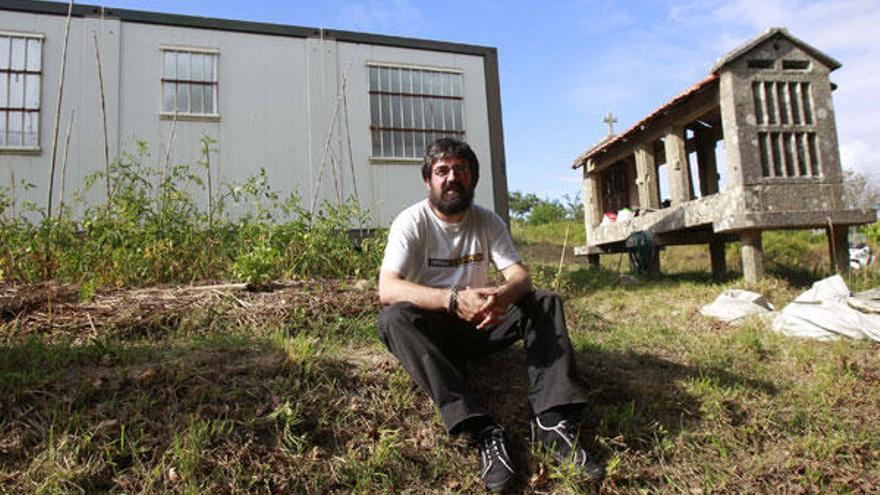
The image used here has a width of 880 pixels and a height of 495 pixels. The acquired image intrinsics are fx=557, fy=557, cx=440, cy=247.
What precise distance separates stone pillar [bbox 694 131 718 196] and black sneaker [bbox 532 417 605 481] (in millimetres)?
7518

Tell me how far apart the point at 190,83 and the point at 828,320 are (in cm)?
813

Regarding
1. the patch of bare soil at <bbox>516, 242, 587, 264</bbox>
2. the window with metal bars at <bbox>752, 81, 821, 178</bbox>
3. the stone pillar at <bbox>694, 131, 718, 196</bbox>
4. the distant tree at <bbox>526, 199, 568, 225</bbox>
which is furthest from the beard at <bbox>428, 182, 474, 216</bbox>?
the distant tree at <bbox>526, 199, 568, 225</bbox>

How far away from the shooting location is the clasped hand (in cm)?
247

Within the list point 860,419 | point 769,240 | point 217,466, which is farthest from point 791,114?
point 769,240

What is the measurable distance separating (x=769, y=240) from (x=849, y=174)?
57.5 ft

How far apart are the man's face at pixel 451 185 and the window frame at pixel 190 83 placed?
6251 millimetres

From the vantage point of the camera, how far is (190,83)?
803 cm

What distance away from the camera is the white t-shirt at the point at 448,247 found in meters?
2.81

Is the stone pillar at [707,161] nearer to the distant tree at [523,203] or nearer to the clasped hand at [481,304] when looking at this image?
the clasped hand at [481,304]

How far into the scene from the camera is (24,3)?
7383 millimetres

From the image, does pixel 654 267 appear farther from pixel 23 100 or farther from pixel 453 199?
pixel 23 100

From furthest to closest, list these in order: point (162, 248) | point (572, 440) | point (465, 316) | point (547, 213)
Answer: point (547, 213), point (162, 248), point (465, 316), point (572, 440)

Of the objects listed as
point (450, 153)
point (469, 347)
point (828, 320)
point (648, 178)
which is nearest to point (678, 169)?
point (648, 178)

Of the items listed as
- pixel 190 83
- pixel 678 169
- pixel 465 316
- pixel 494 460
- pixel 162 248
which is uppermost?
pixel 190 83
